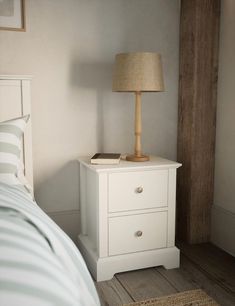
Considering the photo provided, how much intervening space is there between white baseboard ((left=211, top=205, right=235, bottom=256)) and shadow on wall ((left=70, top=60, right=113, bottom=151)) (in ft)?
3.07

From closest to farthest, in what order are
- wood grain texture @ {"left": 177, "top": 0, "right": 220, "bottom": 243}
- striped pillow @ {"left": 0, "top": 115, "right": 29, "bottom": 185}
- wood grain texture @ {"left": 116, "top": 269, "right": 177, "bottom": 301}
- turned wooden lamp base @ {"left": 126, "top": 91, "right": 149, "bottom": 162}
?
striped pillow @ {"left": 0, "top": 115, "right": 29, "bottom": 185} < wood grain texture @ {"left": 116, "top": 269, "right": 177, "bottom": 301} < turned wooden lamp base @ {"left": 126, "top": 91, "right": 149, "bottom": 162} < wood grain texture @ {"left": 177, "top": 0, "right": 220, "bottom": 243}

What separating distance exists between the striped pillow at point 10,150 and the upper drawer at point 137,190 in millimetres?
569

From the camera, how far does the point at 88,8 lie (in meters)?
2.29

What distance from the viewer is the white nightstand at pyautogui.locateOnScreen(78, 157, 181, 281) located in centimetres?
198

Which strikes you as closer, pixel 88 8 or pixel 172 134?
pixel 88 8

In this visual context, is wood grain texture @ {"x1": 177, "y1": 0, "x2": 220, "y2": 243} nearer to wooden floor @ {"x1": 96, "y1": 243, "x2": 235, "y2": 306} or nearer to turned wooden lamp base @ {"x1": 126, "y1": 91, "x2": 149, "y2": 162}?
wooden floor @ {"x1": 96, "y1": 243, "x2": 235, "y2": 306}

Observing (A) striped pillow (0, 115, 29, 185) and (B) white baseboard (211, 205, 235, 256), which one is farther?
(B) white baseboard (211, 205, 235, 256)

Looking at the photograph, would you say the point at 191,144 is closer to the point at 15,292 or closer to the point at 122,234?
the point at 122,234

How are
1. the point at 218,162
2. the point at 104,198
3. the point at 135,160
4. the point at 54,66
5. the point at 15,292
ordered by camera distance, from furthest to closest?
the point at 218,162
the point at 54,66
the point at 135,160
the point at 104,198
the point at 15,292

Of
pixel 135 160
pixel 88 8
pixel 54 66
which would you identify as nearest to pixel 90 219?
pixel 135 160

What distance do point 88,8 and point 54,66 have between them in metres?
0.44

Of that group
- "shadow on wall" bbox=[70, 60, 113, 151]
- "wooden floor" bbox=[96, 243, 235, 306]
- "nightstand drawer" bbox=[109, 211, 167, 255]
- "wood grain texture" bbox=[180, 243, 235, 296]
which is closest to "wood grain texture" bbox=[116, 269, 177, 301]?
"wooden floor" bbox=[96, 243, 235, 306]

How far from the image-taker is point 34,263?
763mm

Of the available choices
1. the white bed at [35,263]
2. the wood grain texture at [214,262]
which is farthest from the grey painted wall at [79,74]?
the white bed at [35,263]
